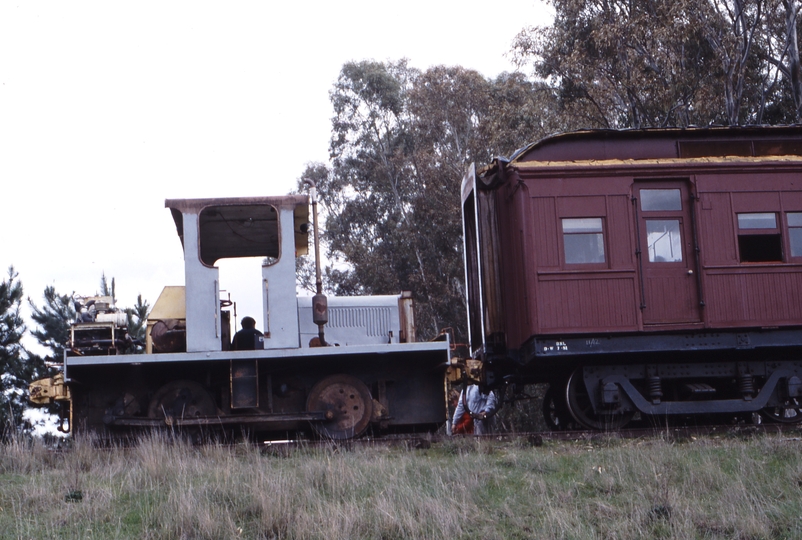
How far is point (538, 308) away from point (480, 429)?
13.6 ft

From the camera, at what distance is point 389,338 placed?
1119 centimetres

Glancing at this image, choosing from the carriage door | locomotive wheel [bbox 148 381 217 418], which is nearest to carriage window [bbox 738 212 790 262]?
the carriage door

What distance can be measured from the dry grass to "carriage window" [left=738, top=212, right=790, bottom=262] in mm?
3177

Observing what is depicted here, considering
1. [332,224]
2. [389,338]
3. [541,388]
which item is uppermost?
[332,224]

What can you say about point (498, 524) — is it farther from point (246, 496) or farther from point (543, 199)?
point (543, 199)

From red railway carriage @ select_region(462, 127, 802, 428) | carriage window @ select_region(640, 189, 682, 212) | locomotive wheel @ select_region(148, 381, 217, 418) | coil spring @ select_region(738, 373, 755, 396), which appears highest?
carriage window @ select_region(640, 189, 682, 212)

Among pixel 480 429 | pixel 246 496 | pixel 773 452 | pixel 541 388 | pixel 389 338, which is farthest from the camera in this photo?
pixel 541 388

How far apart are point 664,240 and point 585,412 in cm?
237

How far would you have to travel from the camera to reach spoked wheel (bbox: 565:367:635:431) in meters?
10.9

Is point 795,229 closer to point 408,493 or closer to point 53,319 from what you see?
point 408,493

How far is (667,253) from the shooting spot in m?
11.0

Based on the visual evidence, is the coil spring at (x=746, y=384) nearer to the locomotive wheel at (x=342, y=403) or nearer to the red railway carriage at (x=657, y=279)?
the red railway carriage at (x=657, y=279)

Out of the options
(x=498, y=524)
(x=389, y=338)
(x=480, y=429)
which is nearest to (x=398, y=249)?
(x=480, y=429)

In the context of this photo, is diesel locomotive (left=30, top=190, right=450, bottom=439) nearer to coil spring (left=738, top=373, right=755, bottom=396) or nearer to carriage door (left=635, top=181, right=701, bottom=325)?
carriage door (left=635, top=181, right=701, bottom=325)
